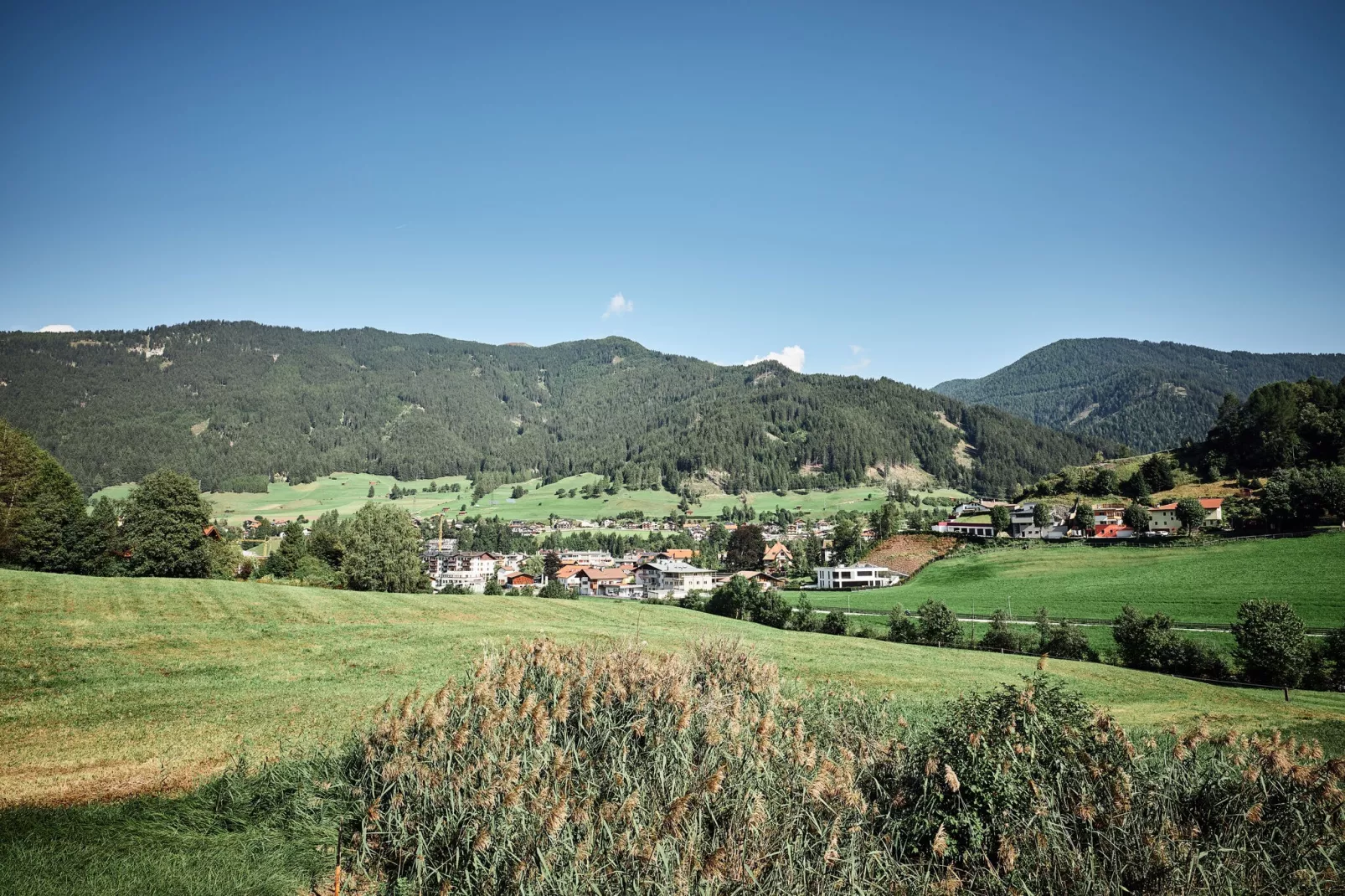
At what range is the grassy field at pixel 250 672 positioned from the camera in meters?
11.8

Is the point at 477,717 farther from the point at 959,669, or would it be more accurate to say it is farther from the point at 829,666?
the point at 959,669

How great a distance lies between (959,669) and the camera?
27.8 m

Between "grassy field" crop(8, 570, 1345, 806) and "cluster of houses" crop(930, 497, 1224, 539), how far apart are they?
70523 mm

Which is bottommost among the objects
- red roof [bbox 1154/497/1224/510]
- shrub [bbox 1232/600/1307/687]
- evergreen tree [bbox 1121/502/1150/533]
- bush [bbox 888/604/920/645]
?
bush [bbox 888/604/920/645]

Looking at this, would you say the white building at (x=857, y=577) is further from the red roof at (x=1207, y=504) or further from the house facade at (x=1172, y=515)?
the red roof at (x=1207, y=504)

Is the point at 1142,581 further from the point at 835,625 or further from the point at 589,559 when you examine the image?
the point at 589,559

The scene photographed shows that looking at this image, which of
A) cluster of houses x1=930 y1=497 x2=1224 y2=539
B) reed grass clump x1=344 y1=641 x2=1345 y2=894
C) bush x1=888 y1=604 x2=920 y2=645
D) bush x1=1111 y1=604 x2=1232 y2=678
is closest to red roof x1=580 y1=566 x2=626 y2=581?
cluster of houses x1=930 y1=497 x2=1224 y2=539

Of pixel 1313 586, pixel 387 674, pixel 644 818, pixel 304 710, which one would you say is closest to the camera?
pixel 644 818

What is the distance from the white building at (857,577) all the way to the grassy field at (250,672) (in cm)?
5714

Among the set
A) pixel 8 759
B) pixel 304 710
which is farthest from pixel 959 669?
pixel 8 759

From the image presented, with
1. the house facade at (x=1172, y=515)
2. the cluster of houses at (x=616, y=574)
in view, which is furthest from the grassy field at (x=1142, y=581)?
the cluster of houses at (x=616, y=574)

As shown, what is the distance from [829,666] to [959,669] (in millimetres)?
6184

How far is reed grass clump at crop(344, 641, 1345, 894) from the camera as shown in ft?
16.7

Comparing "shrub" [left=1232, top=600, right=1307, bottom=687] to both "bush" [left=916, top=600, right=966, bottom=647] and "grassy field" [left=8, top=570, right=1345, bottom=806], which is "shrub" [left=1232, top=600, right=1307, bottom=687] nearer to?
"grassy field" [left=8, top=570, right=1345, bottom=806]
